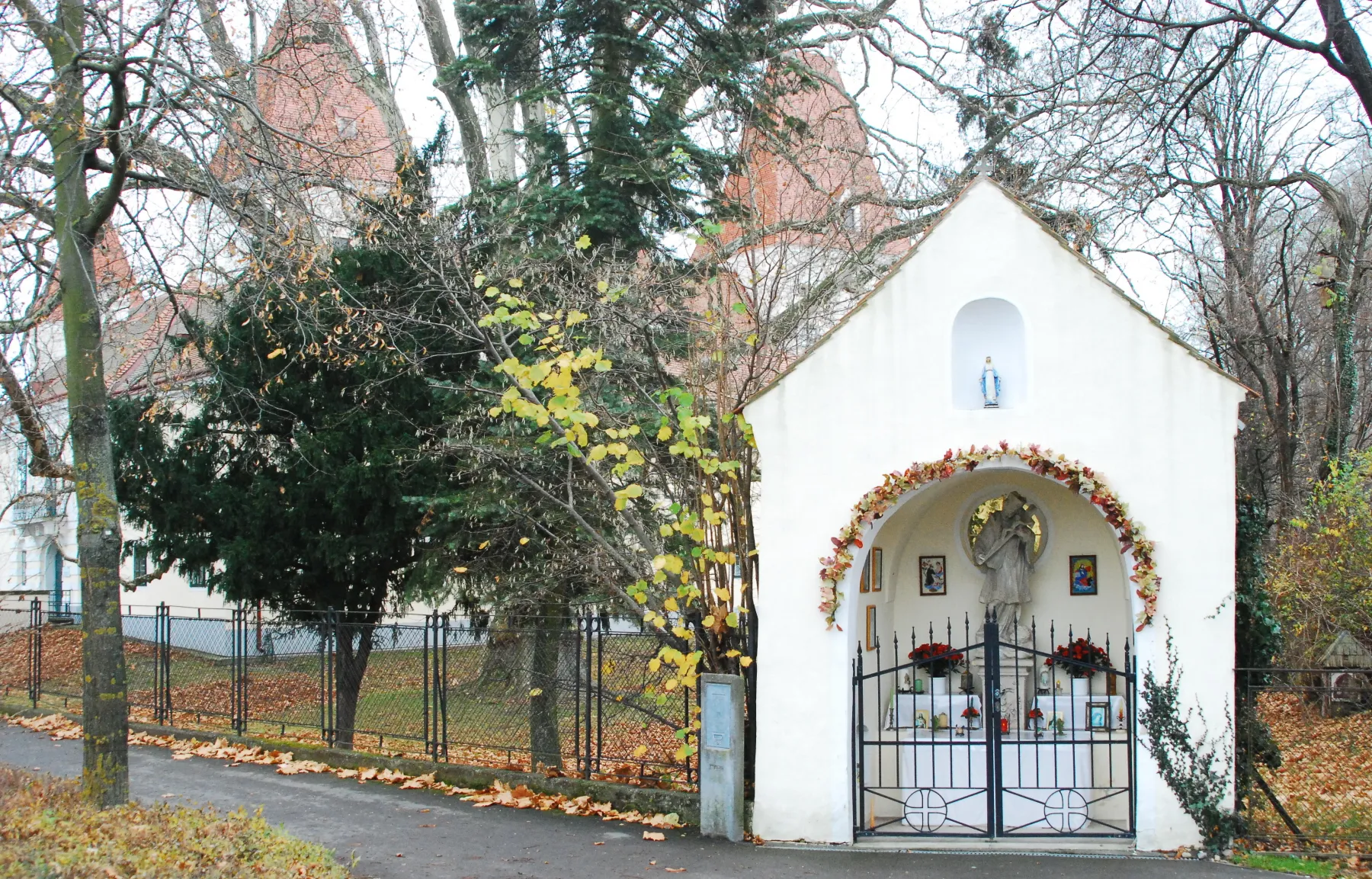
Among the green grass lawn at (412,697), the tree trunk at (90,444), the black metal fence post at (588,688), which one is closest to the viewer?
the tree trunk at (90,444)

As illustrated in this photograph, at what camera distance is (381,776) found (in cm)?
1171

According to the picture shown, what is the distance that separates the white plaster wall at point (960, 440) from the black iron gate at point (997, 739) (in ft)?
1.35

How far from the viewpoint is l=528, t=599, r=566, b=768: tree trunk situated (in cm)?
1112

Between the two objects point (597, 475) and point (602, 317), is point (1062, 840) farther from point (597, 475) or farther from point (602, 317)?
point (602, 317)

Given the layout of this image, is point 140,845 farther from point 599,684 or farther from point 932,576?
point 932,576

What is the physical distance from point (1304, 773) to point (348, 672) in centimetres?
1004

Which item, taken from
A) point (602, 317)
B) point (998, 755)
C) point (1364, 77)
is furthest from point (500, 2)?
point (998, 755)

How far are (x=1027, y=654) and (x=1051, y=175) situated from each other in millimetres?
7659

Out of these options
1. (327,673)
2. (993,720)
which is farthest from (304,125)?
(993,720)

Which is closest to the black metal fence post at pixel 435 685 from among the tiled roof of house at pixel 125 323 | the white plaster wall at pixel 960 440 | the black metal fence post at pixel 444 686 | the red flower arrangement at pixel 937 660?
the black metal fence post at pixel 444 686

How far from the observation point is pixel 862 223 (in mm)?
14703

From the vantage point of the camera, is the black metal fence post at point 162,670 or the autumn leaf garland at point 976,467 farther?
the black metal fence post at point 162,670

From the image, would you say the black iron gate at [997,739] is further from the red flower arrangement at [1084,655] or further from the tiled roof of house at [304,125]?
the tiled roof of house at [304,125]

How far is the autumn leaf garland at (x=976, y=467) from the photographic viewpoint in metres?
8.65
